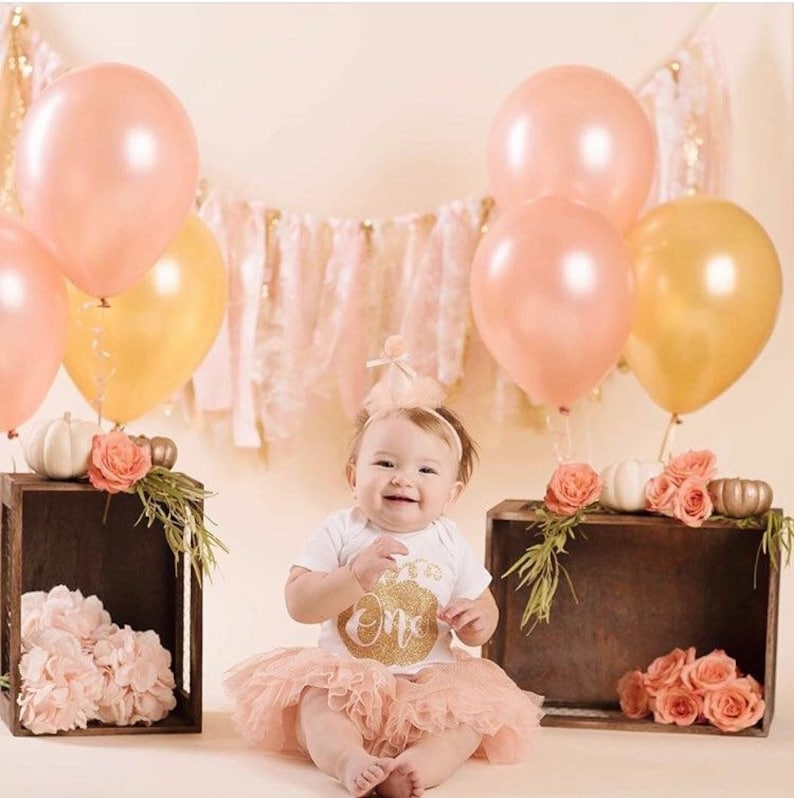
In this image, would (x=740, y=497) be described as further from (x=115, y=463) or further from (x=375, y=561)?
(x=115, y=463)

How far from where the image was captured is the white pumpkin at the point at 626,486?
8.17 feet

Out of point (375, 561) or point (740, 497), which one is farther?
point (740, 497)

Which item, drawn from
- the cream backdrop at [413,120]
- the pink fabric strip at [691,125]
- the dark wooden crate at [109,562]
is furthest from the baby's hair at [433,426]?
the pink fabric strip at [691,125]

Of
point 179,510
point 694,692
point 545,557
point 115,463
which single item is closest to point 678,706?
point 694,692

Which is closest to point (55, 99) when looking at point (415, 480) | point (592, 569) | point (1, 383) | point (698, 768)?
point (1, 383)

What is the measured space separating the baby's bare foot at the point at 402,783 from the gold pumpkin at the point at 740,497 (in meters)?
0.75

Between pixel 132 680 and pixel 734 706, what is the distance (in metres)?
0.97

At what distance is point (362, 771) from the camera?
198cm

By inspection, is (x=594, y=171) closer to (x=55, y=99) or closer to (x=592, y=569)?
(x=592, y=569)

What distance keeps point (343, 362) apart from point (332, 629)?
0.91m

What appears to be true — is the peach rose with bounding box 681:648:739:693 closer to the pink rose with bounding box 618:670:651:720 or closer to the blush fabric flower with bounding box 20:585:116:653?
the pink rose with bounding box 618:670:651:720

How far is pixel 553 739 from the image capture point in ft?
8.02

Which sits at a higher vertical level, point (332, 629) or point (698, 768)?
point (332, 629)

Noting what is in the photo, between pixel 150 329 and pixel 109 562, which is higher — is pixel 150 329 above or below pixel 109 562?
above
